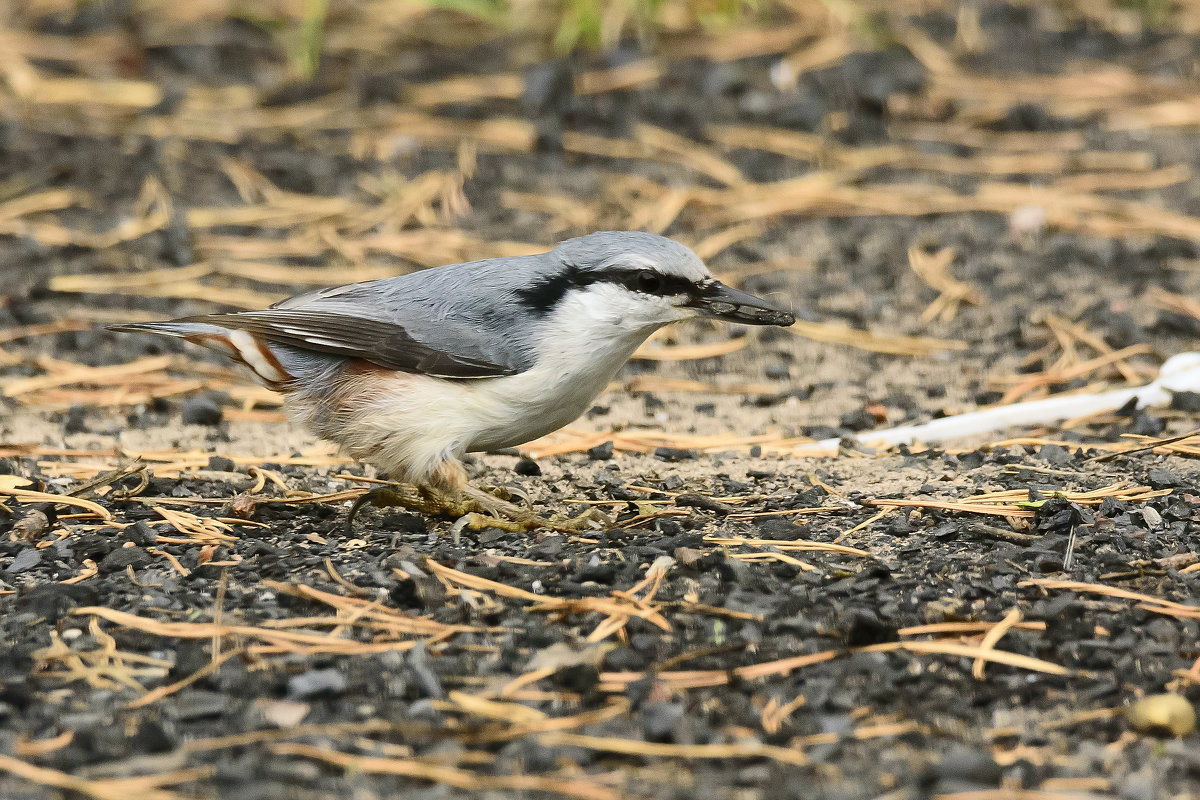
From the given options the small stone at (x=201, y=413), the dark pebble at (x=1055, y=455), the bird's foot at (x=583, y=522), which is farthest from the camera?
the small stone at (x=201, y=413)

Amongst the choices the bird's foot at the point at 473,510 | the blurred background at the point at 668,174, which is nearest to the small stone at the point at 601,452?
the blurred background at the point at 668,174

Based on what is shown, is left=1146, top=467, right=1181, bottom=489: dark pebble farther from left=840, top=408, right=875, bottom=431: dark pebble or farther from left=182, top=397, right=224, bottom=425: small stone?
left=182, top=397, right=224, bottom=425: small stone

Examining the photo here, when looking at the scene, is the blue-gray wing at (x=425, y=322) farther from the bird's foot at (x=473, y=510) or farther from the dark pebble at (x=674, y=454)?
the dark pebble at (x=674, y=454)

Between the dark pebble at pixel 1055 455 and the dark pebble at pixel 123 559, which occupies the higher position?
the dark pebble at pixel 123 559

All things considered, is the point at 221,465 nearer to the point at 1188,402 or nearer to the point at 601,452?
the point at 601,452

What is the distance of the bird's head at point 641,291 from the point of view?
10.1 ft

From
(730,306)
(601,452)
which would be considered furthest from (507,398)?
(601,452)

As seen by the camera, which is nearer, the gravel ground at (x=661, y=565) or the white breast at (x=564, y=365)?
the gravel ground at (x=661, y=565)

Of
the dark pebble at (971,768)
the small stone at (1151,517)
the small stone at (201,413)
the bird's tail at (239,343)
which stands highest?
the bird's tail at (239,343)

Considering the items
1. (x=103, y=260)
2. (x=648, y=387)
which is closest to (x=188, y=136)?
(x=103, y=260)

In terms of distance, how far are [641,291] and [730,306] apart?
0.73 ft

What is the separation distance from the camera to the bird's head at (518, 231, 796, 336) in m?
3.09

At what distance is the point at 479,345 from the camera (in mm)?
3146

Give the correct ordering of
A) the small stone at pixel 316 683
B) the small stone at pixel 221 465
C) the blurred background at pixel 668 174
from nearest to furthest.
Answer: the small stone at pixel 316 683 → the small stone at pixel 221 465 → the blurred background at pixel 668 174
